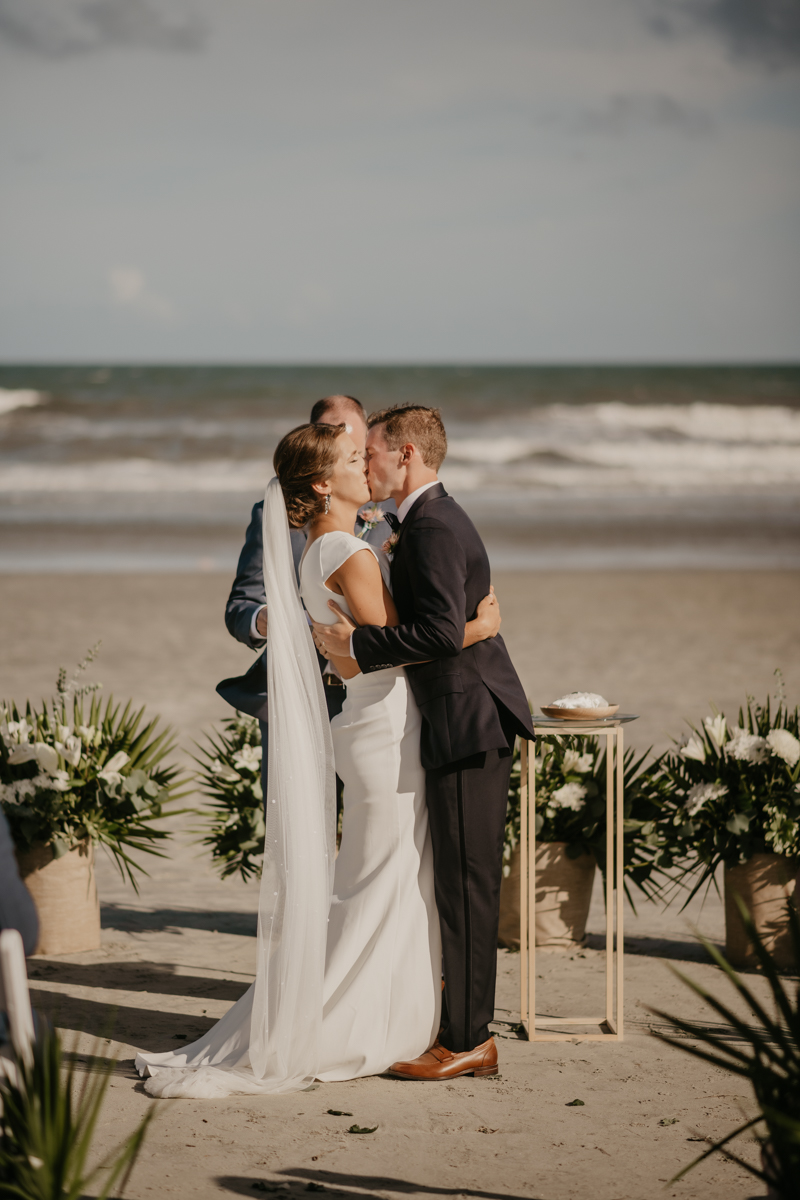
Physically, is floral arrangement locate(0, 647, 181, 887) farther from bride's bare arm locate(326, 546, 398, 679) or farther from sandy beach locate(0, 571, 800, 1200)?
bride's bare arm locate(326, 546, 398, 679)

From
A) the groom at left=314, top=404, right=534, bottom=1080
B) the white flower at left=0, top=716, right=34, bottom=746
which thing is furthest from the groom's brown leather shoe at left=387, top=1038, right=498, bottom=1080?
the white flower at left=0, top=716, right=34, bottom=746

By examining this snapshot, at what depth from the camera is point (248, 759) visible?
575 centimetres

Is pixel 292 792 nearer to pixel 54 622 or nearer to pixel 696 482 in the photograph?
pixel 54 622

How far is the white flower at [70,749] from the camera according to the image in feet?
17.2

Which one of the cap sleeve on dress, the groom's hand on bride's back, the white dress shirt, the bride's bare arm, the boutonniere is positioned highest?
the boutonniere

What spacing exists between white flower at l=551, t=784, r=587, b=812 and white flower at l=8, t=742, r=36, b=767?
227 cm

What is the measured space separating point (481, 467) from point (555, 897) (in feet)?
84.2

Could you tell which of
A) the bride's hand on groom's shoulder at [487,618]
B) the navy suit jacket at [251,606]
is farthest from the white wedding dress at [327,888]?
the navy suit jacket at [251,606]

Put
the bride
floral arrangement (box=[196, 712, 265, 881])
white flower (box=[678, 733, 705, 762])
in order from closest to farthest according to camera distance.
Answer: the bride → white flower (box=[678, 733, 705, 762]) → floral arrangement (box=[196, 712, 265, 881])

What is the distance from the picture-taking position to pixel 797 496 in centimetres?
2728

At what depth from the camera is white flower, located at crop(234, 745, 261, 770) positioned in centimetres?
574

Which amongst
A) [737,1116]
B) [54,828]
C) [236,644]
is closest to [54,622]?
[236,644]

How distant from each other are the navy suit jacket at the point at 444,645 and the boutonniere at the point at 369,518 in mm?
518

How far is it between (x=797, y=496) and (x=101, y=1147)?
2608 centimetres
